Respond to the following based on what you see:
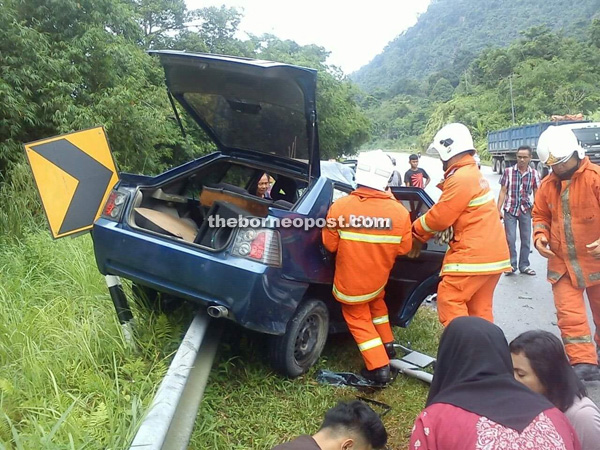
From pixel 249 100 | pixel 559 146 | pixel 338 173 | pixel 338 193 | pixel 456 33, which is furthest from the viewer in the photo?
pixel 456 33

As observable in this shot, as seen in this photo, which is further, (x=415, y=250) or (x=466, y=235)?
(x=415, y=250)

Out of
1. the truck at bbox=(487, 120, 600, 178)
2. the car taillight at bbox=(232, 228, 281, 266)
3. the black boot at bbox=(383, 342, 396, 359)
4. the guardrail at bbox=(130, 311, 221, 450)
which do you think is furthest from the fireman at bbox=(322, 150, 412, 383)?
the truck at bbox=(487, 120, 600, 178)

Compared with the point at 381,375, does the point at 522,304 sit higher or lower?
lower

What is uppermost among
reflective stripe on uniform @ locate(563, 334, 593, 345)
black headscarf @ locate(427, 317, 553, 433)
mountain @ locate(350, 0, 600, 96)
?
mountain @ locate(350, 0, 600, 96)

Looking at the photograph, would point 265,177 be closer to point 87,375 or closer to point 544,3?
point 87,375

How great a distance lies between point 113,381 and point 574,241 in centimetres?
311

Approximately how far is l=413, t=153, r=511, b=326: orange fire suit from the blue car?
1.58 ft

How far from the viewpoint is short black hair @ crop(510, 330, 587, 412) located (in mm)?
1988

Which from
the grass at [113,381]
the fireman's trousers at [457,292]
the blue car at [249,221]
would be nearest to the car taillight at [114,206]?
the blue car at [249,221]

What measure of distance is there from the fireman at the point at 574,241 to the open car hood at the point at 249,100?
1.64 metres

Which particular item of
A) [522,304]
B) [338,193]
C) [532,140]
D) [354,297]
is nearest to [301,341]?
Answer: [354,297]

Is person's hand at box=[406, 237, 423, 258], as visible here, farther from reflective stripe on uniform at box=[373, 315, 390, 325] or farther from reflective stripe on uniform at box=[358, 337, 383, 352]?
reflective stripe on uniform at box=[358, 337, 383, 352]

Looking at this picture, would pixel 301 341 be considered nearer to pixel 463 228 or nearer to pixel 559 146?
pixel 463 228

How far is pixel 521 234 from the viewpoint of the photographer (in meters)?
6.42
